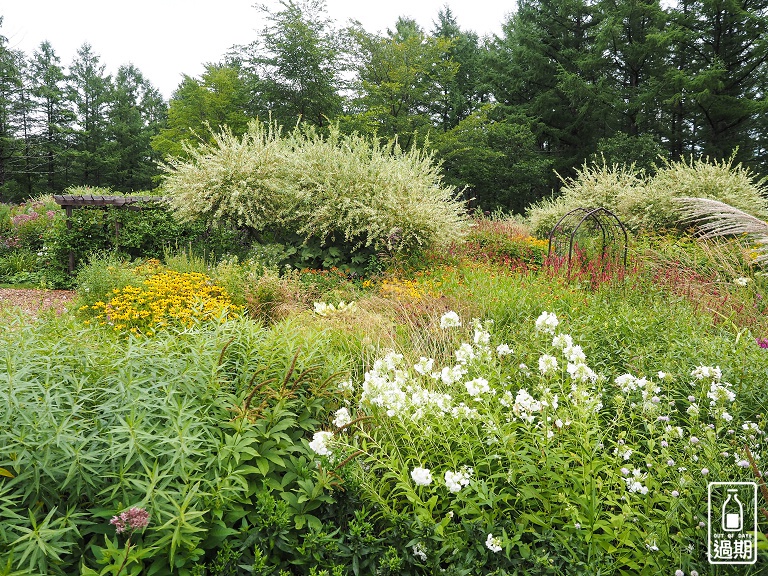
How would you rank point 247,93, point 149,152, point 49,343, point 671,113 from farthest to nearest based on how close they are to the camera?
point 149,152 < point 671,113 < point 247,93 < point 49,343

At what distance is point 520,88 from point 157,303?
24.5m

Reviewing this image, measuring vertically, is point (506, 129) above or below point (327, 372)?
above

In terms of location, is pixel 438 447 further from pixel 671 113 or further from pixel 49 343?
pixel 671 113

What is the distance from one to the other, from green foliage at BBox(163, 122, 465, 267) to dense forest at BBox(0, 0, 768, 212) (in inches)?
312

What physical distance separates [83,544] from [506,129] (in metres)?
23.3

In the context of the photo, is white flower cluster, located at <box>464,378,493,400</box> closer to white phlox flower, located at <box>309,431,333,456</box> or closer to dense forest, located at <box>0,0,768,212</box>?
white phlox flower, located at <box>309,431,333,456</box>

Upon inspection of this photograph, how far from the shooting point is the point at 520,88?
25094 millimetres

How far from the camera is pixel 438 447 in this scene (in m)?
2.38

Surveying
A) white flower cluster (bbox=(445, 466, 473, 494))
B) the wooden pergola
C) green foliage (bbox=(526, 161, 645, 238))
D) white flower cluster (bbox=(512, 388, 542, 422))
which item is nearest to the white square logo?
white flower cluster (bbox=(512, 388, 542, 422))

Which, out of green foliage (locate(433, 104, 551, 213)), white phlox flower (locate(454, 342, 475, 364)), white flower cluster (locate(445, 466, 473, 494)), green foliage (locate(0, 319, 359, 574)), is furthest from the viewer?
green foliage (locate(433, 104, 551, 213))

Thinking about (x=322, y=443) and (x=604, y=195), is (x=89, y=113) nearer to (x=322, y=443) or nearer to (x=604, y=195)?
(x=604, y=195)

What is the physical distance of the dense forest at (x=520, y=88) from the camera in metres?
18.4

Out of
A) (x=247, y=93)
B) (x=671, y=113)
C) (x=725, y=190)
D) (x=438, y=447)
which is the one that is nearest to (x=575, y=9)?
(x=671, y=113)

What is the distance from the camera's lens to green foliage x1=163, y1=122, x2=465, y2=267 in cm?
771
